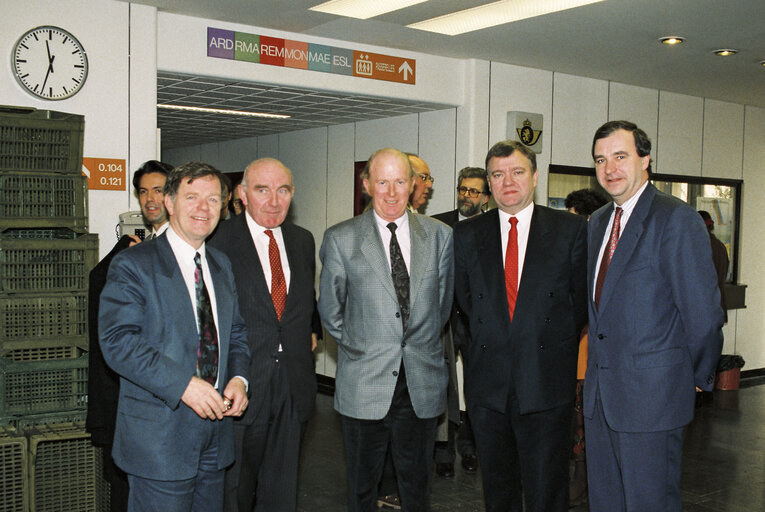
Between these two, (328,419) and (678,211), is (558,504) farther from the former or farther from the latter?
(328,419)

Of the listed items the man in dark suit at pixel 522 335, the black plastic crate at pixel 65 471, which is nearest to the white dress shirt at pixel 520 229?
the man in dark suit at pixel 522 335

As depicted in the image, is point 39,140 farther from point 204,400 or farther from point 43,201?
point 204,400

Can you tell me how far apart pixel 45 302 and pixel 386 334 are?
83.7 inches

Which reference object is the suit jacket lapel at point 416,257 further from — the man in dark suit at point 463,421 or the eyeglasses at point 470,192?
the eyeglasses at point 470,192

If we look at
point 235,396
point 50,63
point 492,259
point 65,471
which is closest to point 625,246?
point 492,259

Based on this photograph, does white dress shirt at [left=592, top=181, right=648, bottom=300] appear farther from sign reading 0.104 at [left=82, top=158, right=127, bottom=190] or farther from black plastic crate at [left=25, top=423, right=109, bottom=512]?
sign reading 0.104 at [left=82, top=158, right=127, bottom=190]

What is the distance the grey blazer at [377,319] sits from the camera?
327cm

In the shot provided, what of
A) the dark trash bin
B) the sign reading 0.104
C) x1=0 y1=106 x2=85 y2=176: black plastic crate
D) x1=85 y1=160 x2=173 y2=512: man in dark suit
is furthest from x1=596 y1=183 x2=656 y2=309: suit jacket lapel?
the dark trash bin

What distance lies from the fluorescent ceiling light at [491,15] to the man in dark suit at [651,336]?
2316mm

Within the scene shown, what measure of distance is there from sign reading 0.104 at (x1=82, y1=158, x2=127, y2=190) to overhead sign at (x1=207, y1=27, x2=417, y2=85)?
1188 millimetres

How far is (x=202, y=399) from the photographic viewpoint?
2.62 m

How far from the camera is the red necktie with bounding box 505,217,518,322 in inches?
133

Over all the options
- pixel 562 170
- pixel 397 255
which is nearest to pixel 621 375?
pixel 397 255

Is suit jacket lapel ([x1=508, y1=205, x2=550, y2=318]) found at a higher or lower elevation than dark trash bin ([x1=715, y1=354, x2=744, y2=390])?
higher
